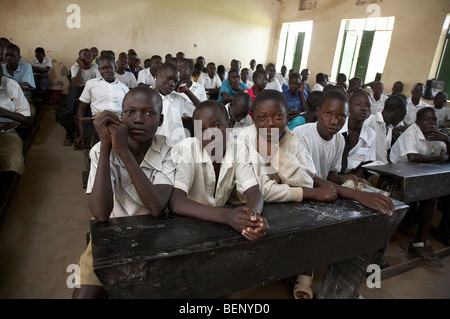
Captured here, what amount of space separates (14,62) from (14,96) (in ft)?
5.29

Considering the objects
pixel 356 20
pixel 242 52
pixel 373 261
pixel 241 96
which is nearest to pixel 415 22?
pixel 356 20

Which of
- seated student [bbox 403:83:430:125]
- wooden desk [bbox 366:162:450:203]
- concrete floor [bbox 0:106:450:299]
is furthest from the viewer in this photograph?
seated student [bbox 403:83:430:125]

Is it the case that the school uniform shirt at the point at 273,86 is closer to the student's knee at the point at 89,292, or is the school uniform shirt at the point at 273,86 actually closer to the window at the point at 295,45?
the window at the point at 295,45

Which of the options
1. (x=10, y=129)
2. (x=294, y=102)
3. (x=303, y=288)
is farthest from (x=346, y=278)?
(x=294, y=102)

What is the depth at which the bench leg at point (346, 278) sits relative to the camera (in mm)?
1659

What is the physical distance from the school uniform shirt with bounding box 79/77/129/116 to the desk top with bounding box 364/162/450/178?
296cm

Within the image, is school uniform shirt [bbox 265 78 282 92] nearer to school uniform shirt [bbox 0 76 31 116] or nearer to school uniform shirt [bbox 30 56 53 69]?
school uniform shirt [bbox 0 76 31 116]

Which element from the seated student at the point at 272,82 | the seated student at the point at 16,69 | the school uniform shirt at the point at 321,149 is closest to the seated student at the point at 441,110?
the seated student at the point at 272,82

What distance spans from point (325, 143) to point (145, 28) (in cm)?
760

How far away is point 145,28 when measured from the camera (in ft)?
26.3

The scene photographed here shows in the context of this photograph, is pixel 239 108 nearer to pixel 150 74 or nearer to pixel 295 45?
pixel 150 74

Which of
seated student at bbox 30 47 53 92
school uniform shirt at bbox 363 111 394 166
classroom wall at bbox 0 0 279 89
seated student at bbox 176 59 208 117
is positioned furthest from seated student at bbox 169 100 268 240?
classroom wall at bbox 0 0 279 89

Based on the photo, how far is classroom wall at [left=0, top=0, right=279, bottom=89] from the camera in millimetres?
6770

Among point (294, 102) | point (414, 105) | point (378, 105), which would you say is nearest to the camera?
point (294, 102)
